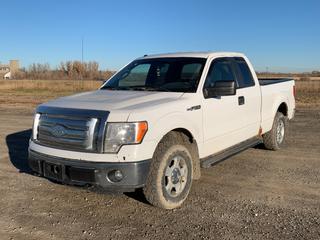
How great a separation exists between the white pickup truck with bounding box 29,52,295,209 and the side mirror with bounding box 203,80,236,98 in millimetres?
13

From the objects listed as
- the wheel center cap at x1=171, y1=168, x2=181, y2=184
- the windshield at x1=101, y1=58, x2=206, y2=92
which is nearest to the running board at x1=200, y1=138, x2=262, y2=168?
the wheel center cap at x1=171, y1=168, x2=181, y2=184

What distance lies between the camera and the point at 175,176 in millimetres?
4898

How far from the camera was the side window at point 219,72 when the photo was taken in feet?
18.8

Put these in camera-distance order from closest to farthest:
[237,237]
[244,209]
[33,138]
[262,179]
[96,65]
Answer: [237,237] → [244,209] → [33,138] → [262,179] → [96,65]

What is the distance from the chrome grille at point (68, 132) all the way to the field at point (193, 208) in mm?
532

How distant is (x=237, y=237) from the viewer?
4039 mm

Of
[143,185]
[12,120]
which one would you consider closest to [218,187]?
[143,185]

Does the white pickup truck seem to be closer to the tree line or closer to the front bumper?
the front bumper

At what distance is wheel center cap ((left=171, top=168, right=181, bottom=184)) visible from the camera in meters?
4.86

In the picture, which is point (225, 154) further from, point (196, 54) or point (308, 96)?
point (308, 96)

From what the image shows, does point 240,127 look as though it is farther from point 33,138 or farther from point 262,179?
point 33,138

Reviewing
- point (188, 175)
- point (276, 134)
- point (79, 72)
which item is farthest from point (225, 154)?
point (79, 72)

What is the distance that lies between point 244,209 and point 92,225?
1.81 m

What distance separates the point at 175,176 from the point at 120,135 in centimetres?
99
